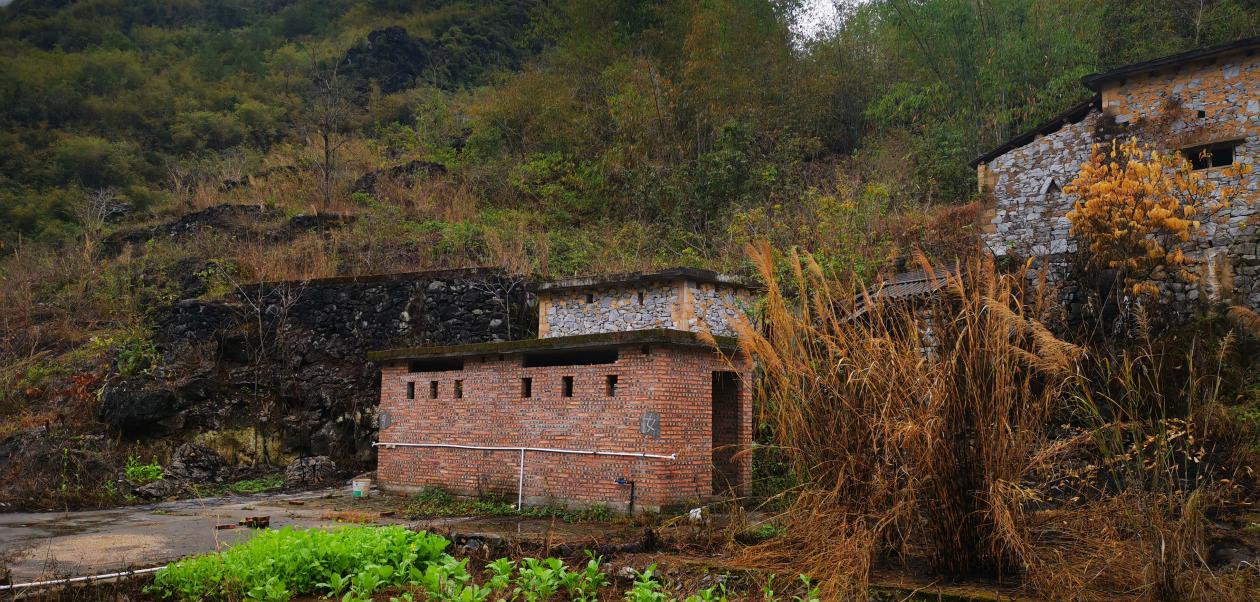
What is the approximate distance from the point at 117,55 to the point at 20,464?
88.5 ft

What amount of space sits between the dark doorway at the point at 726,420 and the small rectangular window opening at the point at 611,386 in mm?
1558

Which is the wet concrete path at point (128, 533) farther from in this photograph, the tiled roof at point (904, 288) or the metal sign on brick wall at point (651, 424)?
the tiled roof at point (904, 288)

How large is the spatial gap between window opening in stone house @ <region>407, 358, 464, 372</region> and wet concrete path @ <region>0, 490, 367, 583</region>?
2.17m

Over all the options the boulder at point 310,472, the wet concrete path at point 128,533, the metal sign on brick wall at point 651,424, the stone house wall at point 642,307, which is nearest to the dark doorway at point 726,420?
the stone house wall at point 642,307

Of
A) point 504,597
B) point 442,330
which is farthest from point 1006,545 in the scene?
point 442,330

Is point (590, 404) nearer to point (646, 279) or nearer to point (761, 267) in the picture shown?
point (646, 279)

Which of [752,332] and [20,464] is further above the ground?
[752,332]

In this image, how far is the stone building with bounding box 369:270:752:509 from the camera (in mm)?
9812

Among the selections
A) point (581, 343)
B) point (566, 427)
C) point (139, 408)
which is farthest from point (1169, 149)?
point (139, 408)

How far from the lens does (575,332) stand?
44.7 ft

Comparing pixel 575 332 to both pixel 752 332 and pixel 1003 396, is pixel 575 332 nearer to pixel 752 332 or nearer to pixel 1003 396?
pixel 752 332

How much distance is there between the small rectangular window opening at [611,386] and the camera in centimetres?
1024

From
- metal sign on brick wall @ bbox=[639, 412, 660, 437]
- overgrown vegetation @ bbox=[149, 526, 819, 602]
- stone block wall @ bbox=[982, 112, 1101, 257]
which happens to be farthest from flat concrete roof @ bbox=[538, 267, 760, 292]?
overgrown vegetation @ bbox=[149, 526, 819, 602]

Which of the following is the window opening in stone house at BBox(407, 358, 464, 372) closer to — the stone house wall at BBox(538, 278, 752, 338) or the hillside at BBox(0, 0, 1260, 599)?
the hillside at BBox(0, 0, 1260, 599)
